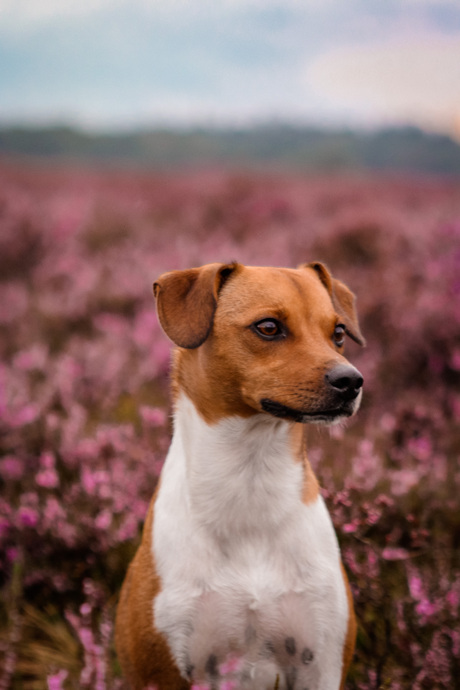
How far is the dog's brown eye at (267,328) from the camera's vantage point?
2.09 meters

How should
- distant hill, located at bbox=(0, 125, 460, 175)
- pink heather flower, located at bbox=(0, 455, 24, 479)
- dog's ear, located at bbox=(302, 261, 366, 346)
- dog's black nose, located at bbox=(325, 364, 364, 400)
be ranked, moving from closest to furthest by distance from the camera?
dog's black nose, located at bbox=(325, 364, 364, 400), dog's ear, located at bbox=(302, 261, 366, 346), pink heather flower, located at bbox=(0, 455, 24, 479), distant hill, located at bbox=(0, 125, 460, 175)

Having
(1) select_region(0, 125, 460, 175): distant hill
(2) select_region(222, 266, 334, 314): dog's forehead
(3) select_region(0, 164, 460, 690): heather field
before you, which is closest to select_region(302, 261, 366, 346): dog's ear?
(2) select_region(222, 266, 334, 314): dog's forehead

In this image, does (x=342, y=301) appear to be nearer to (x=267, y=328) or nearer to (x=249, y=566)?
(x=267, y=328)

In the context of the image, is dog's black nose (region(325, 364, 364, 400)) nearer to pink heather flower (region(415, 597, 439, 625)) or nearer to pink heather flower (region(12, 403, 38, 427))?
pink heather flower (region(415, 597, 439, 625))

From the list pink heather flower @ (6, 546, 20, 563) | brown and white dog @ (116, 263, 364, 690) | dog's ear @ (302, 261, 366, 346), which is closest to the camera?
brown and white dog @ (116, 263, 364, 690)

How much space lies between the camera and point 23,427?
4.48 meters

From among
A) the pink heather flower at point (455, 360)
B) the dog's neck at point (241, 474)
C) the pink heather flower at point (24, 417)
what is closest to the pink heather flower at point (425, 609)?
the dog's neck at point (241, 474)

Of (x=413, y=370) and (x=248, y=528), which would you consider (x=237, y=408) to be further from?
(x=413, y=370)

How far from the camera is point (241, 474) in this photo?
2211 mm

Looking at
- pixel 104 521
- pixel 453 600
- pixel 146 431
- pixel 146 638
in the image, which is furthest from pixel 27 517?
pixel 453 600

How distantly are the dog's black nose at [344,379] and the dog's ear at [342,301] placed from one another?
0.56 m

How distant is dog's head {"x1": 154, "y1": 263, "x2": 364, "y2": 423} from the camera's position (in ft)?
6.39

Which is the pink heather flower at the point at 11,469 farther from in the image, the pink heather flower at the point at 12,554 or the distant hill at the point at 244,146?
the distant hill at the point at 244,146

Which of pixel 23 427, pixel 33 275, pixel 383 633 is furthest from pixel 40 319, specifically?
pixel 383 633
